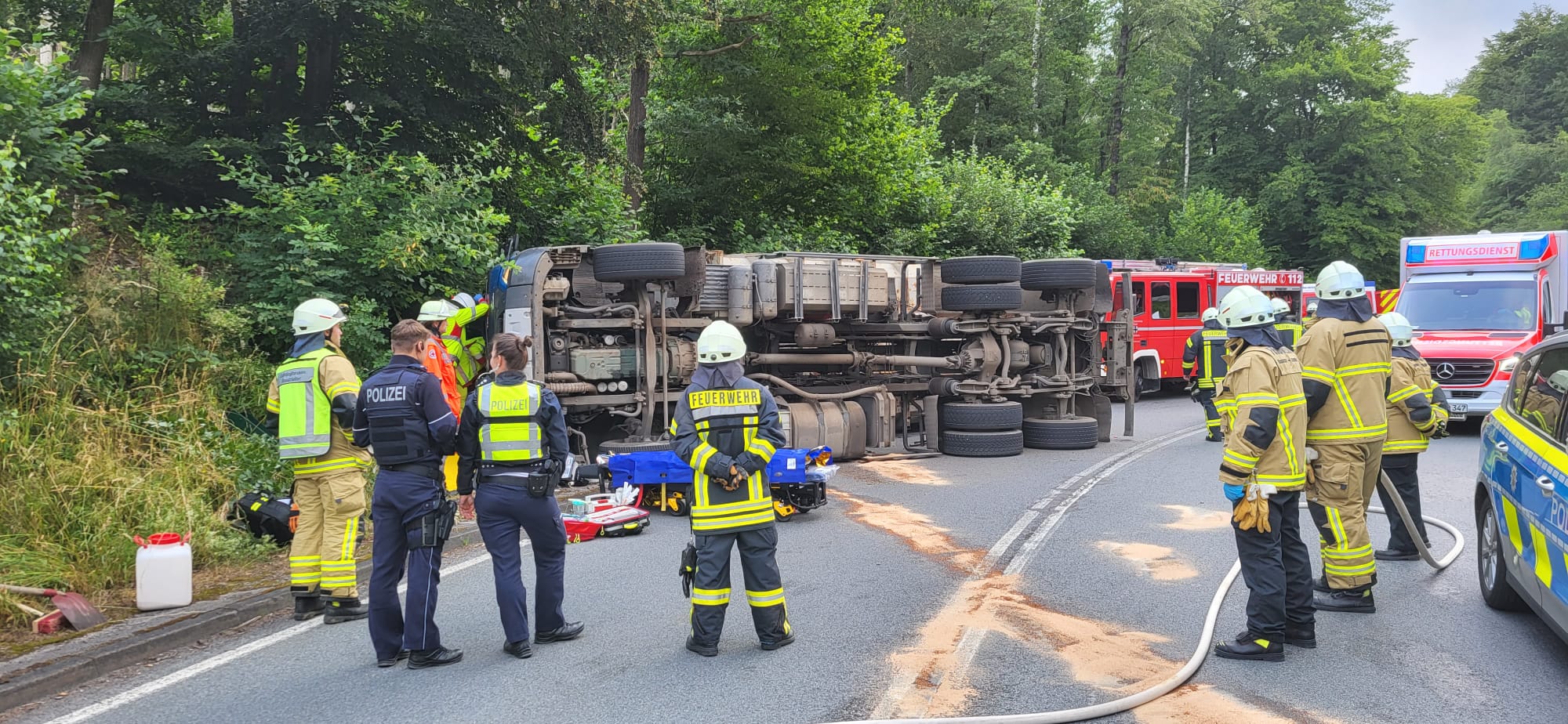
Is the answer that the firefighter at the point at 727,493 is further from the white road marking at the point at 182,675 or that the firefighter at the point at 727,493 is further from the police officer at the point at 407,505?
the white road marking at the point at 182,675

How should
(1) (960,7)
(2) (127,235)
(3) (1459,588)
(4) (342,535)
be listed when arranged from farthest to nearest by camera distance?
(1) (960,7)
(2) (127,235)
(3) (1459,588)
(4) (342,535)

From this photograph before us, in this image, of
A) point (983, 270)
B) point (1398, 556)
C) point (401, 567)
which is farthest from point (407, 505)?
point (983, 270)

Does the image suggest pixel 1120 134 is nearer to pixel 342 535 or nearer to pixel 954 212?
pixel 954 212

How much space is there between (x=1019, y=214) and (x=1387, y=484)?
1841 cm

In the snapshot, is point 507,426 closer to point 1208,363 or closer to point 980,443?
point 980,443

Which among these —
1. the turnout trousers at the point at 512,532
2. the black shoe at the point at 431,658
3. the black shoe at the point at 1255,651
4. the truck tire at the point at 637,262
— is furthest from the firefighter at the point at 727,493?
the truck tire at the point at 637,262

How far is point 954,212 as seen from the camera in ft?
80.8

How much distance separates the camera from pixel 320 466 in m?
6.38

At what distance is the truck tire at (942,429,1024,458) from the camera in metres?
13.5

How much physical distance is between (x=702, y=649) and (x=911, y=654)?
1.11 meters

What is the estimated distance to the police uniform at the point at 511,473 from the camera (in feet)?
18.3

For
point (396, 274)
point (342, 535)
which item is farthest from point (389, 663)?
point (396, 274)

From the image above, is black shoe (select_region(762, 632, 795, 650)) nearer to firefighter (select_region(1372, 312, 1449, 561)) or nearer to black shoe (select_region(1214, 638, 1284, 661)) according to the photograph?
black shoe (select_region(1214, 638, 1284, 661))

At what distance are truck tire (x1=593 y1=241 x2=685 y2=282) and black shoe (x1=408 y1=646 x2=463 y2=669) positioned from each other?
20.5 ft
